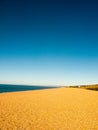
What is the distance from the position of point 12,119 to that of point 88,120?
543 centimetres

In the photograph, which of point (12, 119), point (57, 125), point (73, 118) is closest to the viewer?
point (57, 125)

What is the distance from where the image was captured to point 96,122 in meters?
11.2

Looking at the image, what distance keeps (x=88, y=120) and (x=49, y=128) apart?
3584 mm

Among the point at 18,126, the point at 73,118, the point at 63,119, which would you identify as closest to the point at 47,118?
the point at 63,119

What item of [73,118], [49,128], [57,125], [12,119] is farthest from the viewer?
[73,118]

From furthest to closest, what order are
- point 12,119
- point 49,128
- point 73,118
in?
point 73,118 < point 12,119 < point 49,128

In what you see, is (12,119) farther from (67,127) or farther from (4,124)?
(67,127)

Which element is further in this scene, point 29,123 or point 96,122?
point 96,122

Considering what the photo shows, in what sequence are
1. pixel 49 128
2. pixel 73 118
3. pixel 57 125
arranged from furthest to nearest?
pixel 73 118
pixel 57 125
pixel 49 128

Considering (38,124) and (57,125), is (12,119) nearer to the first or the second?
(38,124)

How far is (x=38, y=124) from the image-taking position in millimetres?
10258

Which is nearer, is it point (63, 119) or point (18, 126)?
point (18, 126)

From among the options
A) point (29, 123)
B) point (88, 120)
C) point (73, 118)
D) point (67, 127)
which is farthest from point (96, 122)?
point (29, 123)

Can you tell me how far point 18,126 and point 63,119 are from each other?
3543 millimetres
